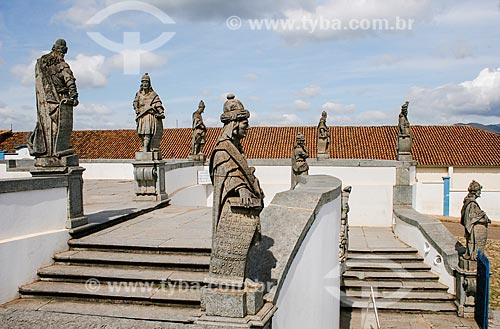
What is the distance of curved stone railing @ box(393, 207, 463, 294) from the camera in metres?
9.09

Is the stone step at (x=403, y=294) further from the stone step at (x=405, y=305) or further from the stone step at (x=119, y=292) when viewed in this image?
the stone step at (x=119, y=292)

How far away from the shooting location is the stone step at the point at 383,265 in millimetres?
9914

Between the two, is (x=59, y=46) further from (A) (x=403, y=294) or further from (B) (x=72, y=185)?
(A) (x=403, y=294)

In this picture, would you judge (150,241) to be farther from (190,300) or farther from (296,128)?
(296,128)

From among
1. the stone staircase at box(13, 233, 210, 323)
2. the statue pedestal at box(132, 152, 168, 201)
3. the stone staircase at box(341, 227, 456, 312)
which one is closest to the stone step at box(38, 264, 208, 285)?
the stone staircase at box(13, 233, 210, 323)

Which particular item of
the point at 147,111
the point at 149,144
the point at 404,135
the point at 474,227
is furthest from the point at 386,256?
the point at 147,111

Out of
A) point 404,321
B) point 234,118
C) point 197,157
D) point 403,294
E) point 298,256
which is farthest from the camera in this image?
point 197,157

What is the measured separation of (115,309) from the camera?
461 centimetres

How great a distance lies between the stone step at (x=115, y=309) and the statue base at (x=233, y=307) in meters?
1.15

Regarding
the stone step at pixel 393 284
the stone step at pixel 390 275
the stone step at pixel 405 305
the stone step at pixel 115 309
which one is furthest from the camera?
→ the stone step at pixel 390 275

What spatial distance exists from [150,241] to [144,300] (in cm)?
150

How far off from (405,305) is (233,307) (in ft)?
22.8

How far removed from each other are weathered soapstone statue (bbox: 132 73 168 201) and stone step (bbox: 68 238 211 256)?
3744 millimetres

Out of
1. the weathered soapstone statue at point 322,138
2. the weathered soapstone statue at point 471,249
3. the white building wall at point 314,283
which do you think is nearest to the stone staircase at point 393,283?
the weathered soapstone statue at point 471,249
